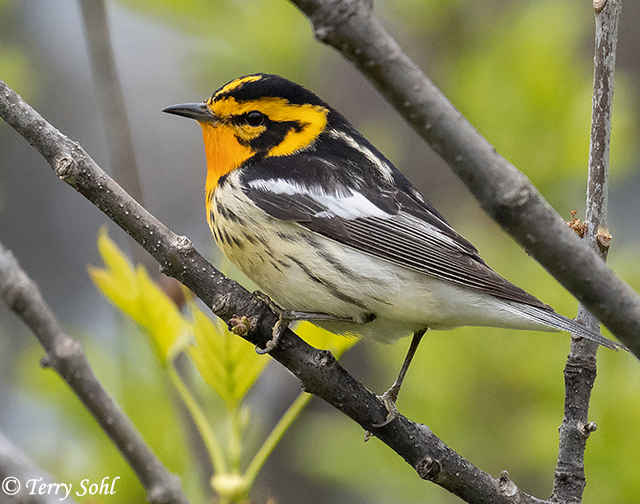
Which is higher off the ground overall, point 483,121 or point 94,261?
point 483,121

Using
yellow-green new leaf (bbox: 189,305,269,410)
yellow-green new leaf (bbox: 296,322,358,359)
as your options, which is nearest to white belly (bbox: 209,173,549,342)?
yellow-green new leaf (bbox: 296,322,358,359)

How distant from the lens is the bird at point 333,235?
2834mm

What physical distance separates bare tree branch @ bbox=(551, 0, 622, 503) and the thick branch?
207mm

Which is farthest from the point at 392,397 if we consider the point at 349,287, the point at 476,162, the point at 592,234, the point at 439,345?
the point at 476,162

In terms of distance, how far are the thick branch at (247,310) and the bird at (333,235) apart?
0.37 feet

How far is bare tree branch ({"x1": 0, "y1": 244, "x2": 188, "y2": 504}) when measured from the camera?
1688mm

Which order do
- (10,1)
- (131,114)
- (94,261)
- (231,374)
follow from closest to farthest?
(231,374) < (10,1) < (94,261) < (131,114)

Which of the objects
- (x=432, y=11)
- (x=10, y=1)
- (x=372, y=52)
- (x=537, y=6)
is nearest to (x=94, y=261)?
(x=10, y=1)

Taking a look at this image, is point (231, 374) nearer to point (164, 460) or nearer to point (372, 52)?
point (164, 460)

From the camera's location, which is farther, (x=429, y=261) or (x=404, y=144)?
(x=404, y=144)

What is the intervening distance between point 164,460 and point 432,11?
2.87m

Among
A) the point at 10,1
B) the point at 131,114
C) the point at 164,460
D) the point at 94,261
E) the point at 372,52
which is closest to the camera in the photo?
the point at 372,52

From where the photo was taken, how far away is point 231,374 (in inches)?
98.8

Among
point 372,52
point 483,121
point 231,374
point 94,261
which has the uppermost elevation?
point 483,121
